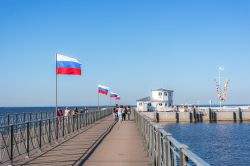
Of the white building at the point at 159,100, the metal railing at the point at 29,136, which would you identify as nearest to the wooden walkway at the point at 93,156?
the metal railing at the point at 29,136

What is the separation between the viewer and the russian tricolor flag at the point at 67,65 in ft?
76.5

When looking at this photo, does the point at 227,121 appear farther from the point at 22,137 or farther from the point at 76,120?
the point at 22,137

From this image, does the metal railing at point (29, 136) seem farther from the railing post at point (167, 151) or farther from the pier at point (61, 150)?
the railing post at point (167, 151)

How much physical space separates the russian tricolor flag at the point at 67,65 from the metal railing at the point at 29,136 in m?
4.91

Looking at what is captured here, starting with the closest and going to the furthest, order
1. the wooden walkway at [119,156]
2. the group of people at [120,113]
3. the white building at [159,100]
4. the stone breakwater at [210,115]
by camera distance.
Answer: the wooden walkway at [119,156], the group of people at [120,113], the stone breakwater at [210,115], the white building at [159,100]

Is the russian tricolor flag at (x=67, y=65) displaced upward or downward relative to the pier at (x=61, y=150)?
upward

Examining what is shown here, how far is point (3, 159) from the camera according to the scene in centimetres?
1002

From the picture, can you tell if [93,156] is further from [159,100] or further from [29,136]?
[159,100]

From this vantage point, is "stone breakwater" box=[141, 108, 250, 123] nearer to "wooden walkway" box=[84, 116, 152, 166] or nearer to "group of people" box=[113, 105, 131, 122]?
"group of people" box=[113, 105, 131, 122]

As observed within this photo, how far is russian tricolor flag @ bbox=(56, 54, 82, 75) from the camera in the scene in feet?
76.5

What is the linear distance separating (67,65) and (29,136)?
11556 mm

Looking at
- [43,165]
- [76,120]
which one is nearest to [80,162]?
[43,165]

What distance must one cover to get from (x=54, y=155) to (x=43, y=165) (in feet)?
6.47

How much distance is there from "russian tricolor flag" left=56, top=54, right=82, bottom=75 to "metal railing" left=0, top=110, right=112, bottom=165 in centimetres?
491
